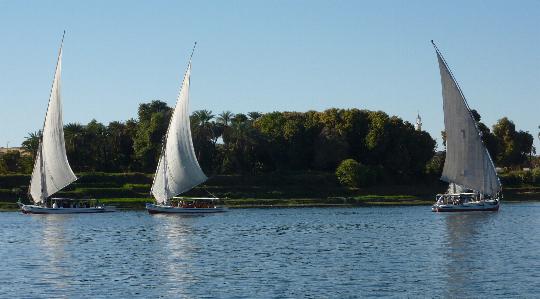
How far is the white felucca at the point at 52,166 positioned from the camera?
96812mm

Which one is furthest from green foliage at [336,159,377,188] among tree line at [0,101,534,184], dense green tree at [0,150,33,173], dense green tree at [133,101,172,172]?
dense green tree at [0,150,33,173]

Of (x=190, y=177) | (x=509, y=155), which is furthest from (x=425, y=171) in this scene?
(x=190, y=177)


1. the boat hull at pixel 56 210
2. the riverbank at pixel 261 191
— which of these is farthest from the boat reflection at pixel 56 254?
the riverbank at pixel 261 191

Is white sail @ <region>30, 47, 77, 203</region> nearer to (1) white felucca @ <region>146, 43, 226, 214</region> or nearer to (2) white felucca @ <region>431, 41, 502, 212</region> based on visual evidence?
(1) white felucca @ <region>146, 43, 226, 214</region>

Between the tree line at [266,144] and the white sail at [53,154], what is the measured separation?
2500 centimetres

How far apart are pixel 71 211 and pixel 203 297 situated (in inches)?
2541

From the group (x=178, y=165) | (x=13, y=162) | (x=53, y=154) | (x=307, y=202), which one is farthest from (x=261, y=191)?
(x=13, y=162)

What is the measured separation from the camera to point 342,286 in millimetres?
39719

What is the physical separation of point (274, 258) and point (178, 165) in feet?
148

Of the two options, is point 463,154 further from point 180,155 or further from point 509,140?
point 509,140

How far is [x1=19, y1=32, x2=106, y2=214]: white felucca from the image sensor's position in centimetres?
9681

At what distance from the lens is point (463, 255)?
50.8 metres

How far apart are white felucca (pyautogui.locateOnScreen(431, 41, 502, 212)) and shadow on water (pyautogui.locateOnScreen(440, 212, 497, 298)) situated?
32.5ft

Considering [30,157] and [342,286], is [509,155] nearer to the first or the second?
[30,157]
